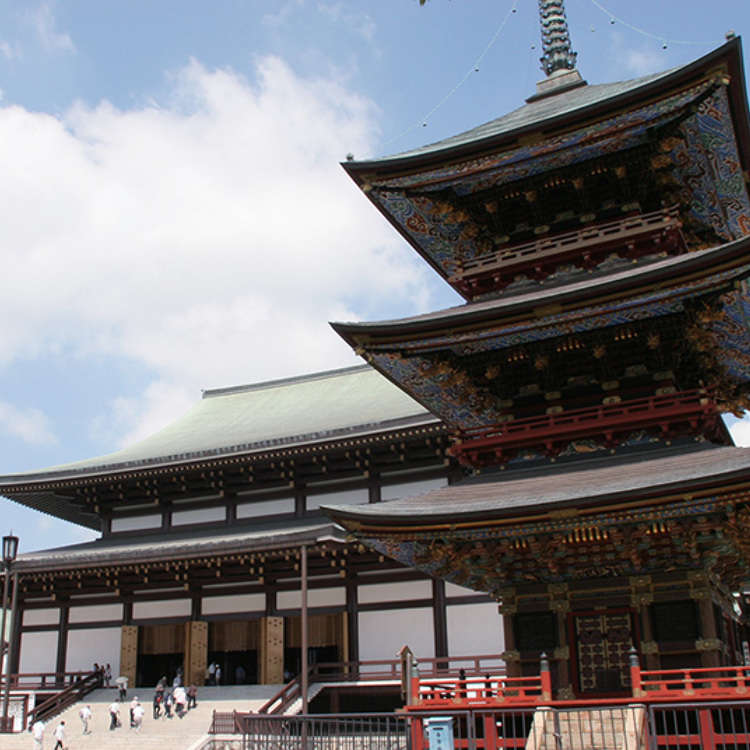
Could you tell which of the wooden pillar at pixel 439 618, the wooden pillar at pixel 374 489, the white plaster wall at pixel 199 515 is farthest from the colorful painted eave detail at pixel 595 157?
the white plaster wall at pixel 199 515

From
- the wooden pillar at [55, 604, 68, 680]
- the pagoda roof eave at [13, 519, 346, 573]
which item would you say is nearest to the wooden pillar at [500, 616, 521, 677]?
the pagoda roof eave at [13, 519, 346, 573]

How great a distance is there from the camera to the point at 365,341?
17.0 meters

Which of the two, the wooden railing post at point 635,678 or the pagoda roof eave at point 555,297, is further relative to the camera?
the pagoda roof eave at point 555,297

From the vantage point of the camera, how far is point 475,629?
83.7 ft

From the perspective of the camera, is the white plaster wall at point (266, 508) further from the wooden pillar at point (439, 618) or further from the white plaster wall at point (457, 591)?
the white plaster wall at point (457, 591)

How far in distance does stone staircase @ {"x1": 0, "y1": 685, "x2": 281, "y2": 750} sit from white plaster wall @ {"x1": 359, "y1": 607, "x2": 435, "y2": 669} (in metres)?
2.97

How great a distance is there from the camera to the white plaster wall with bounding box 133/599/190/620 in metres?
29.6

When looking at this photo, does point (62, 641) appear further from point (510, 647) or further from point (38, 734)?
point (510, 647)

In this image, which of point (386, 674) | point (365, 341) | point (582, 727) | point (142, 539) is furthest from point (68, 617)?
point (582, 727)

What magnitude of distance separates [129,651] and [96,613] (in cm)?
202

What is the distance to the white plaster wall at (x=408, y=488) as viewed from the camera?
91.7 feet

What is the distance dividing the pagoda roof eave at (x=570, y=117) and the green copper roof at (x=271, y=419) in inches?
380

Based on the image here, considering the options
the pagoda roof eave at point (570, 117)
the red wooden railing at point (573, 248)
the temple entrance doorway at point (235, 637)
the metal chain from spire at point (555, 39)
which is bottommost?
the temple entrance doorway at point (235, 637)

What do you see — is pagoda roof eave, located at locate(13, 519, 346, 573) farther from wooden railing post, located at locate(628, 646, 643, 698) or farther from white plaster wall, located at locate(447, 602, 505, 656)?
wooden railing post, located at locate(628, 646, 643, 698)
